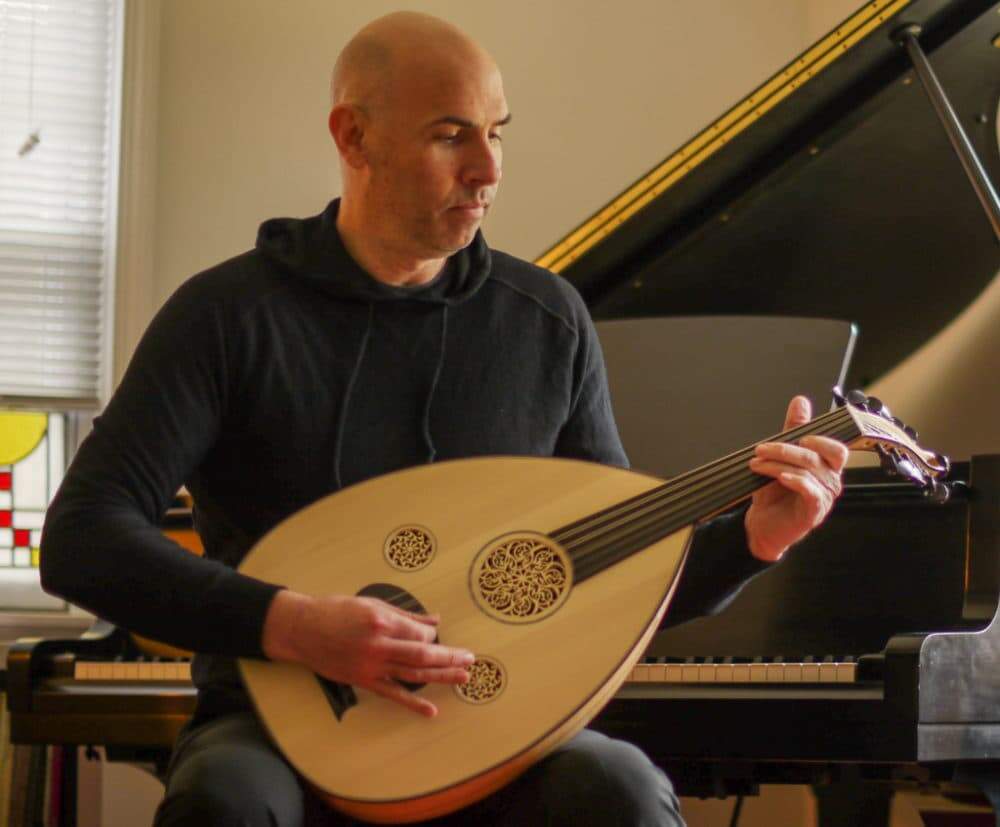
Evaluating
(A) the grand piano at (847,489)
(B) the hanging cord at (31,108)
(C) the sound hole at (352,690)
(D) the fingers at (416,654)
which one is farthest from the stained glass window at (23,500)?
(D) the fingers at (416,654)

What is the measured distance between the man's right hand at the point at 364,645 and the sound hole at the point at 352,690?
0.05ft

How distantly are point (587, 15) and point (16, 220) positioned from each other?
5.12 feet

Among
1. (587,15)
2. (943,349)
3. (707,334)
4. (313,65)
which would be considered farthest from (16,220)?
(943,349)

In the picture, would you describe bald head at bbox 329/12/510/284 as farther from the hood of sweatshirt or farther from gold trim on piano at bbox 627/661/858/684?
gold trim on piano at bbox 627/661/858/684

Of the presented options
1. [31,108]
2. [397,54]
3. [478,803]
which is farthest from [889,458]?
[31,108]

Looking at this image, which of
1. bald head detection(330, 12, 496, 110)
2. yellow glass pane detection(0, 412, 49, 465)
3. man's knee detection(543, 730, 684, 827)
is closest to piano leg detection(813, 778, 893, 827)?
man's knee detection(543, 730, 684, 827)

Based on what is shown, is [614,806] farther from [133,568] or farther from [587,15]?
[587,15]

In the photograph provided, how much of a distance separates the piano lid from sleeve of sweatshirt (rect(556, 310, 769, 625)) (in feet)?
2.88

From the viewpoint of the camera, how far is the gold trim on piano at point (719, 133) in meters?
2.39

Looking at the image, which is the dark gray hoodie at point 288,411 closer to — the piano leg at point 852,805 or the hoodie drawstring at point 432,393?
the hoodie drawstring at point 432,393

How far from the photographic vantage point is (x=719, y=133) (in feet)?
7.93

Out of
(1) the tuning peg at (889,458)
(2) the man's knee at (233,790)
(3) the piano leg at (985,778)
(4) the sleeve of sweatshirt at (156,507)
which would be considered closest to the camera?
(2) the man's knee at (233,790)

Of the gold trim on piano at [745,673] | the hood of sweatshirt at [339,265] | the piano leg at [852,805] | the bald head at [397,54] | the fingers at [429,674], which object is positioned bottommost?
the piano leg at [852,805]

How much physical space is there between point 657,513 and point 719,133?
1.24 metres
